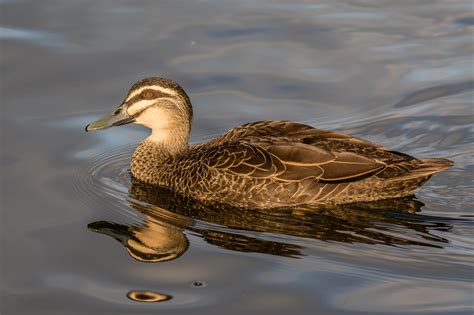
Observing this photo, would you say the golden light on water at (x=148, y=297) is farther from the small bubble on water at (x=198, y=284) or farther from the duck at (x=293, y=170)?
the duck at (x=293, y=170)

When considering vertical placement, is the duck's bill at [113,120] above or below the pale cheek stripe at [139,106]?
below

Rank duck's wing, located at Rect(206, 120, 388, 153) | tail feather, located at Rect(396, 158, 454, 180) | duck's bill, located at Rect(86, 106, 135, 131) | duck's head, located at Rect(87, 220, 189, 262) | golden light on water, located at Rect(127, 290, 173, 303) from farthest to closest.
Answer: duck's bill, located at Rect(86, 106, 135, 131) < duck's wing, located at Rect(206, 120, 388, 153) < tail feather, located at Rect(396, 158, 454, 180) < duck's head, located at Rect(87, 220, 189, 262) < golden light on water, located at Rect(127, 290, 173, 303)

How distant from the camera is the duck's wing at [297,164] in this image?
1147cm

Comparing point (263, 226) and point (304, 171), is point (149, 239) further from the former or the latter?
point (304, 171)

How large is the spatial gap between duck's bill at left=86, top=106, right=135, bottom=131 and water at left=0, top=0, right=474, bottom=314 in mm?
512

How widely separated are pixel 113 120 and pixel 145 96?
1.57 ft

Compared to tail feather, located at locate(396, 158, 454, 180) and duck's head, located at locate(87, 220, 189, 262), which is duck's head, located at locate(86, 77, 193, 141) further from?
tail feather, located at locate(396, 158, 454, 180)

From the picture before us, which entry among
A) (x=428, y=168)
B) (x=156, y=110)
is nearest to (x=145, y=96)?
(x=156, y=110)

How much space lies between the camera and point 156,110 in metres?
12.5

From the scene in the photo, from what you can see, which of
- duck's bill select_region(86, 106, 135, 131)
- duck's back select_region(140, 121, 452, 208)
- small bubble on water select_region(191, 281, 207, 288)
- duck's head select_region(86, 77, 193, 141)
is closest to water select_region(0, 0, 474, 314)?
small bubble on water select_region(191, 281, 207, 288)

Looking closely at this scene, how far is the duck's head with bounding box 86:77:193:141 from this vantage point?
12.4m

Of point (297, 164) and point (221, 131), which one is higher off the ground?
point (221, 131)

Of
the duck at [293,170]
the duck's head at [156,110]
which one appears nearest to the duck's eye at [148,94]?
the duck's head at [156,110]

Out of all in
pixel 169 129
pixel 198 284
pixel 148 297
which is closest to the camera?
pixel 148 297
